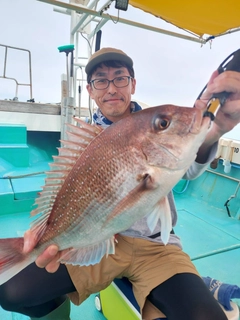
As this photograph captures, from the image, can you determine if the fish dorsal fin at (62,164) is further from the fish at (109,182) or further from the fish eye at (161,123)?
the fish eye at (161,123)

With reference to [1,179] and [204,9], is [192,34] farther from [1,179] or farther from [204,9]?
[1,179]

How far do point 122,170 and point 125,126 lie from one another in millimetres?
144

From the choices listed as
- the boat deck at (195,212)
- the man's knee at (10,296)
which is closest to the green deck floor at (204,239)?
the boat deck at (195,212)

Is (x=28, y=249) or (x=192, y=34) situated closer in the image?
(x=28, y=249)

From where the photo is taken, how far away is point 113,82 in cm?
145

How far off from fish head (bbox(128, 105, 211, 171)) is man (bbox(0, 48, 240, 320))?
0.24 meters

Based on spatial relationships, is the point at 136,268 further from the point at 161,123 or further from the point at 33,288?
the point at 161,123

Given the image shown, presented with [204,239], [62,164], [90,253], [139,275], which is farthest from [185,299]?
[204,239]

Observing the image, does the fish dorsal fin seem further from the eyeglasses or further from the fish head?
the eyeglasses

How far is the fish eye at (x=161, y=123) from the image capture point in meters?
0.73

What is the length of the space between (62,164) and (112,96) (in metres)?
0.68

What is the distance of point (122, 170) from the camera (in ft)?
2.46

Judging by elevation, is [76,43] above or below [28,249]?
above

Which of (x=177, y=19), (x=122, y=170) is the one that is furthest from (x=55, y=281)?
(x=177, y=19)
